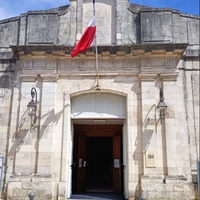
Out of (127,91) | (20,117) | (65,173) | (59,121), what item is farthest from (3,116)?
(127,91)

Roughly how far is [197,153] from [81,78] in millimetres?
4852

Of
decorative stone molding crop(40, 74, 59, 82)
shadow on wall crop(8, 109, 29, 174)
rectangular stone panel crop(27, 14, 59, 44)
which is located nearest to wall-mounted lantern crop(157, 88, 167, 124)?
decorative stone molding crop(40, 74, 59, 82)

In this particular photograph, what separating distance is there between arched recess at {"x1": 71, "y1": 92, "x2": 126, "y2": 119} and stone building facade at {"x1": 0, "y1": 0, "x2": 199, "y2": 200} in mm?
37

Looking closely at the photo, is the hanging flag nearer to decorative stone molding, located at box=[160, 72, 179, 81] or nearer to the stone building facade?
the stone building facade

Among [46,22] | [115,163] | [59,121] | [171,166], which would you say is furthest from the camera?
[115,163]

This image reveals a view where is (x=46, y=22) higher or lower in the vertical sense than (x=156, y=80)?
higher

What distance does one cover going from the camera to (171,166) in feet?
29.0

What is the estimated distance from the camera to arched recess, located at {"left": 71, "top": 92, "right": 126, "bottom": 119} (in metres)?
9.78

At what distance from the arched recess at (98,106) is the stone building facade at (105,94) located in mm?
37

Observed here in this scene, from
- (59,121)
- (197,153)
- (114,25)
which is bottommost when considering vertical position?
(197,153)

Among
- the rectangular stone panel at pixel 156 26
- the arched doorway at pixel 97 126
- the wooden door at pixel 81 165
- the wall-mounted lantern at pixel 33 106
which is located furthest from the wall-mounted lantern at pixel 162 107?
the wall-mounted lantern at pixel 33 106

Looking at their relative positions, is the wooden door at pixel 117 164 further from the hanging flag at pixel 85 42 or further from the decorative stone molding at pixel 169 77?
the hanging flag at pixel 85 42

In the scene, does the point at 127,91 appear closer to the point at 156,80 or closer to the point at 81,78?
the point at 156,80

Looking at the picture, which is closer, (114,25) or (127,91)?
(127,91)
